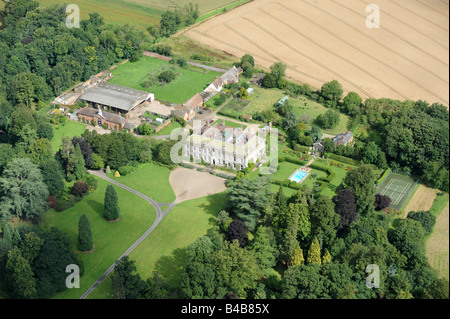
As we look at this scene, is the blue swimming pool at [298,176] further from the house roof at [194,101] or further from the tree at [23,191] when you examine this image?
the tree at [23,191]

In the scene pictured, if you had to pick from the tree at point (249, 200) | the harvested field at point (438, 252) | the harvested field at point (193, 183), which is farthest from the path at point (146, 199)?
the harvested field at point (438, 252)

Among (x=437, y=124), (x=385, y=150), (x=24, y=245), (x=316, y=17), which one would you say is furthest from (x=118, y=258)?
(x=316, y=17)

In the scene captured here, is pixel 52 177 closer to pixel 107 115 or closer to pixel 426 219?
pixel 107 115

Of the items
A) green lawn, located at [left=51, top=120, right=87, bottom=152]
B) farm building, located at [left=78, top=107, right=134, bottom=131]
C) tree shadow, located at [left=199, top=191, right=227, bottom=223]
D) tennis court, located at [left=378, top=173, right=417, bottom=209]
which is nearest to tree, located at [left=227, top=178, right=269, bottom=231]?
tree shadow, located at [left=199, top=191, right=227, bottom=223]

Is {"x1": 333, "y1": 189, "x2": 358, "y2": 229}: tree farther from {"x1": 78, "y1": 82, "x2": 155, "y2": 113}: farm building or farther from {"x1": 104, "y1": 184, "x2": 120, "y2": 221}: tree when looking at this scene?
{"x1": 78, "y1": 82, "x2": 155, "y2": 113}: farm building

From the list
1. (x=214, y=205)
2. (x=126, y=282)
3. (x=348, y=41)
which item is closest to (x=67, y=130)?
(x=214, y=205)

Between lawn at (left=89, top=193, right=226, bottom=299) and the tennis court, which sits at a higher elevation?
the tennis court
